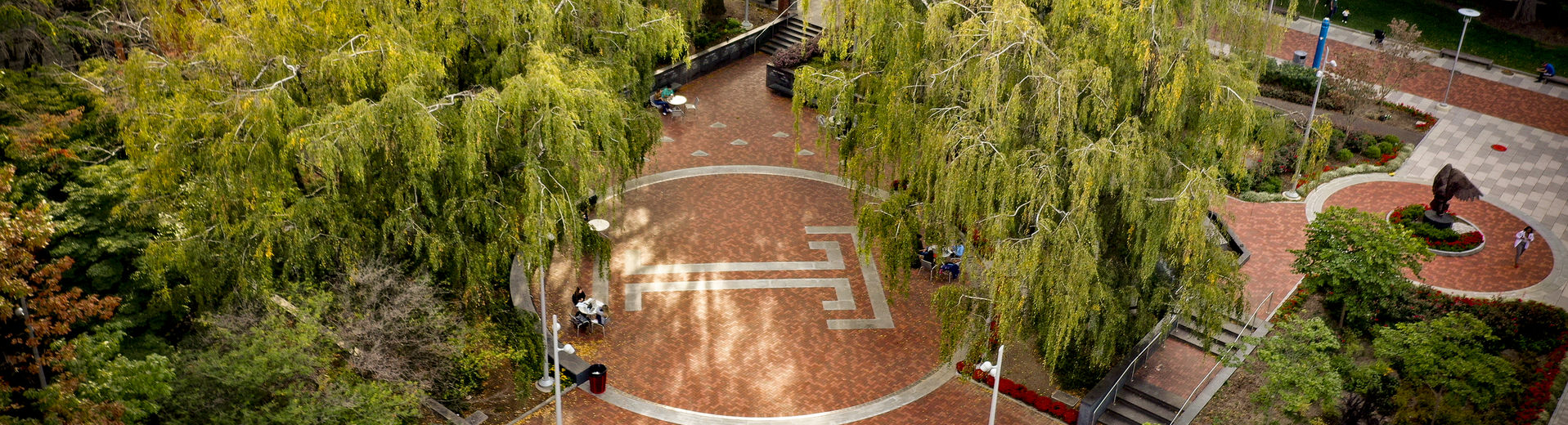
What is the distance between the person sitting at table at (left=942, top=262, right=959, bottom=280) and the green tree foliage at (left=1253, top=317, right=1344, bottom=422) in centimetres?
837

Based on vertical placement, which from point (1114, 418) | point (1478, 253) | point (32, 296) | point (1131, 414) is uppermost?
point (32, 296)

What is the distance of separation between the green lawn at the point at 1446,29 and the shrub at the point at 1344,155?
8.92m

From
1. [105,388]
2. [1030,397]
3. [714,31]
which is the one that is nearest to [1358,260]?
[1030,397]

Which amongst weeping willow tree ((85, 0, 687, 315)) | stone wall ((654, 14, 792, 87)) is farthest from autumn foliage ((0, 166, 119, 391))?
stone wall ((654, 14, 792, 87))

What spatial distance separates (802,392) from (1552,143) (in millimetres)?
26438

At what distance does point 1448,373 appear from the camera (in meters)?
22.5

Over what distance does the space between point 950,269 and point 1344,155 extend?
14313mm

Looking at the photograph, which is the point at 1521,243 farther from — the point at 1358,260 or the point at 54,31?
the point at 54,31

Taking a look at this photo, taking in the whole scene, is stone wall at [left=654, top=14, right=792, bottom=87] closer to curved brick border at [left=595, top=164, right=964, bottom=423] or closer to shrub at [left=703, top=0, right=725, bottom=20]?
shrub at [left=703, top=0, right=725, bottom=20]

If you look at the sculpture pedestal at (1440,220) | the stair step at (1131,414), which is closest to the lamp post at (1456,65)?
the sculpture pedestal at (1440,220)

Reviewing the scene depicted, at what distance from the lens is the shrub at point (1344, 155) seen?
117ft

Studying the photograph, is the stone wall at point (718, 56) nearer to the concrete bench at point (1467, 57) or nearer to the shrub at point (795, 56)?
the shrub at point (795, 56)

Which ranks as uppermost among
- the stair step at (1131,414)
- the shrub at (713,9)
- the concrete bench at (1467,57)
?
the concrete bench at (1467,57)

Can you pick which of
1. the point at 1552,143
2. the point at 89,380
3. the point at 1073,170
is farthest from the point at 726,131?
the point at 1552,143
